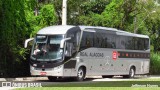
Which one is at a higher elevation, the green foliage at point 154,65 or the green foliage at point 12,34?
the green foliage at point 12,34

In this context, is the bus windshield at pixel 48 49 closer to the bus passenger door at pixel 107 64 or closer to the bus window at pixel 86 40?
the bus window at pixel 86 40

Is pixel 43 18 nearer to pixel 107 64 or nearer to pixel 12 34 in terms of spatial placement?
pixel 12 34

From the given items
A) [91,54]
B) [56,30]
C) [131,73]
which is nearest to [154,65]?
[131,73]

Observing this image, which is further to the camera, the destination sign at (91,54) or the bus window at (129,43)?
the bus window at (129,43)

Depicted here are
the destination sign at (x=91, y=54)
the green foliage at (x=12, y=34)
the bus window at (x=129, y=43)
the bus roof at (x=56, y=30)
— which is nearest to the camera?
the bus roof at (x=56, y=30)

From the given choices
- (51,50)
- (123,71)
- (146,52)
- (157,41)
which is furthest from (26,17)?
(157,41)

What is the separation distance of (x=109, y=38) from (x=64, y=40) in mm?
5360

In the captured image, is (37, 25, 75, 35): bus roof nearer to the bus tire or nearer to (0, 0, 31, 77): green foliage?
(0, 0, 31, 77): green foliage

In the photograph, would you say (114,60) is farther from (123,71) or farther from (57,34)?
(57,34)

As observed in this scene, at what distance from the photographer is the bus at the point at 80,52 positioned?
79.0 ft

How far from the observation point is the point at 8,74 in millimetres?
26422

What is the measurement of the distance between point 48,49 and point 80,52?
2263 mm

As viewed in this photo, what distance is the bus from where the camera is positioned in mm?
24094

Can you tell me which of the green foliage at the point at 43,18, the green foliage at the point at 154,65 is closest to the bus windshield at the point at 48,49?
the green foliage at the point at 43,18
